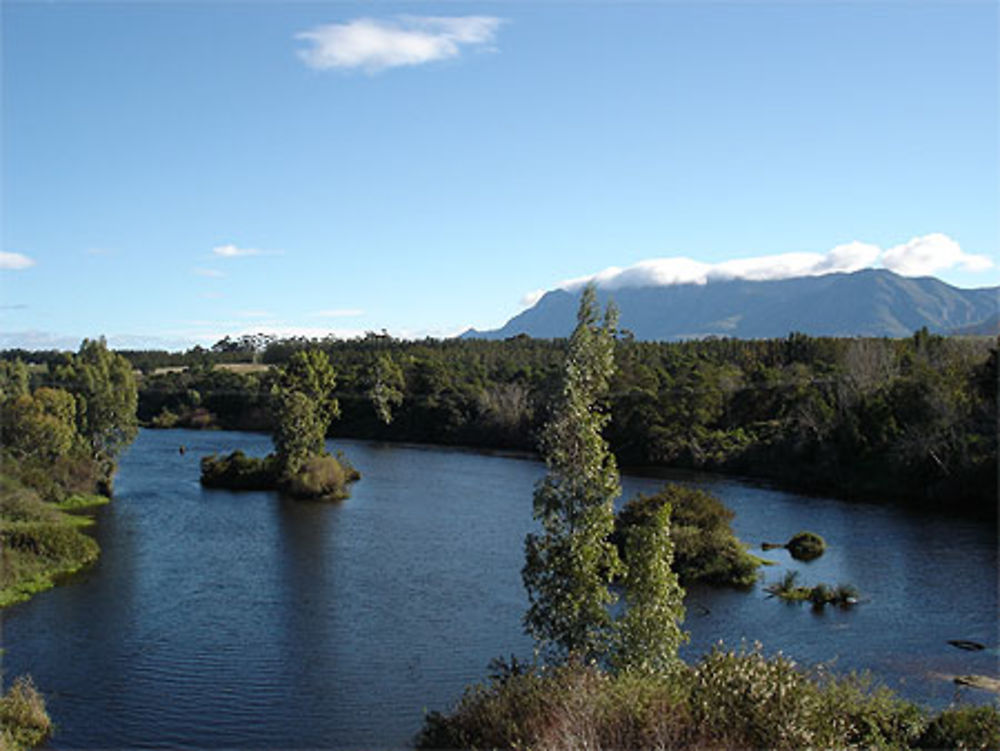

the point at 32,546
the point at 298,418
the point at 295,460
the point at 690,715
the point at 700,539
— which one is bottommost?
the point at 32,546

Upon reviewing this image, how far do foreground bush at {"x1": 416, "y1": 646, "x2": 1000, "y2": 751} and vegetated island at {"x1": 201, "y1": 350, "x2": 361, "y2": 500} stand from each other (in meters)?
50.3

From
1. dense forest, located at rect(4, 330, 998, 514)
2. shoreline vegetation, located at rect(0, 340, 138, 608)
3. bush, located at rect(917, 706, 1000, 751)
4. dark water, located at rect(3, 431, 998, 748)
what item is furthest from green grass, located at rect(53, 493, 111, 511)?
bush, located at rect(917, 706, 1000, 751)

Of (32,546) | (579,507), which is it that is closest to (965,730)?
(579,507)

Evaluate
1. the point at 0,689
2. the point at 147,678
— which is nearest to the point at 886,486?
the point at 147,678

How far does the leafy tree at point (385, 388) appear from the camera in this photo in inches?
4564

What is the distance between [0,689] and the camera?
87.8 ft

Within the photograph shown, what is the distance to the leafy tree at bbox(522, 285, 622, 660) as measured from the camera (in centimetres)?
1995

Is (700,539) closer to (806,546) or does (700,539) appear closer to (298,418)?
(806,546)

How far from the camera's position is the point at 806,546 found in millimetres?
47531

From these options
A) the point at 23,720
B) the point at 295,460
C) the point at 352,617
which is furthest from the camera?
the point at 295,460

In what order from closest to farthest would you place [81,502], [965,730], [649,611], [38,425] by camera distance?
[965,730]
[649,611]
[38,425]
[81,502]

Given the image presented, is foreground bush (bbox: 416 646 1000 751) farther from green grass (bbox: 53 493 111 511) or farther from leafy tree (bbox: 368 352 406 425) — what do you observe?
leafy tree (bbox: 368 352 406 425)

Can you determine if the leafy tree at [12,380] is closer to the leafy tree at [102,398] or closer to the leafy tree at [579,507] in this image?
the leafy tree at [102,398]

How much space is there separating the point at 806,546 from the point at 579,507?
31.3 meters
